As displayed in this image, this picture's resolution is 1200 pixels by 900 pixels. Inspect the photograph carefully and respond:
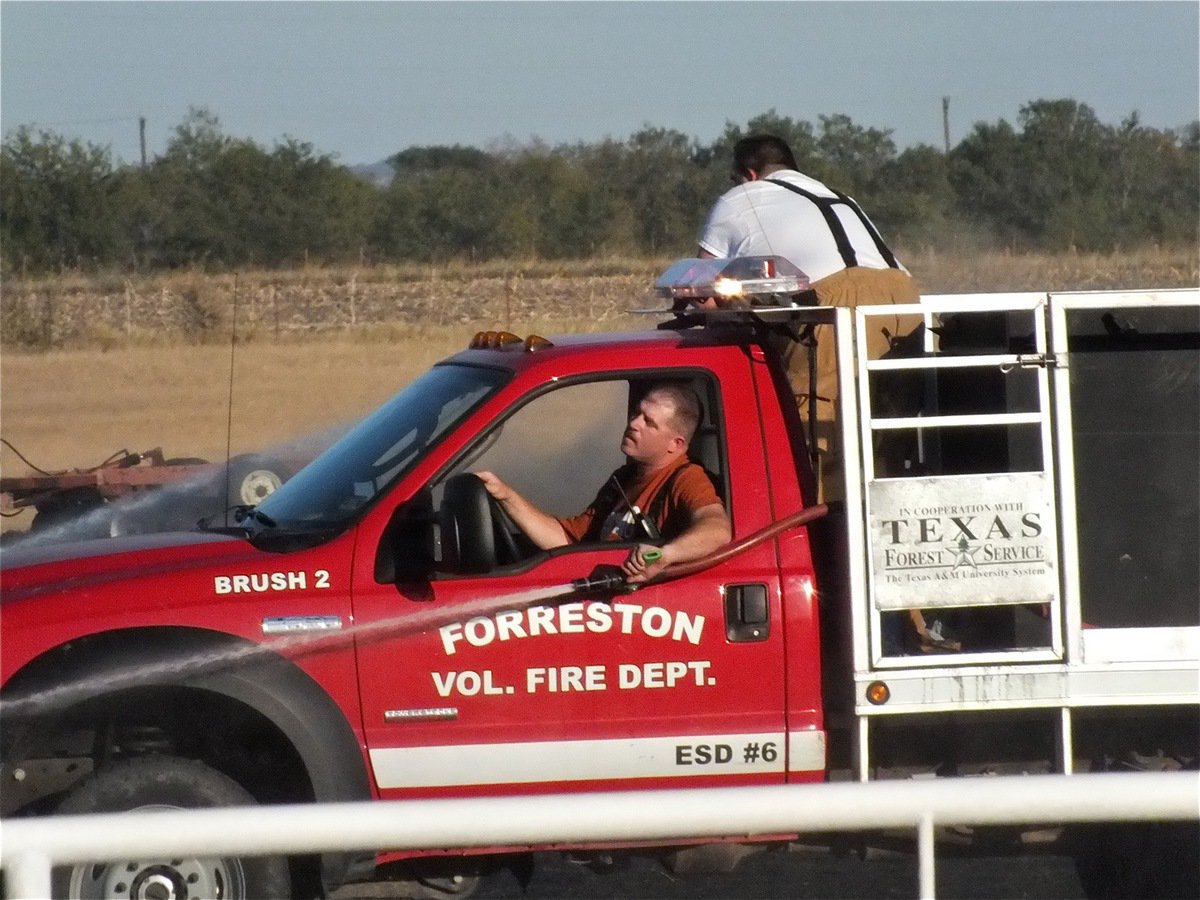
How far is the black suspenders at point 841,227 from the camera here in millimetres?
5871

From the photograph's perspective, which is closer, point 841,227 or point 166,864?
point 166,864

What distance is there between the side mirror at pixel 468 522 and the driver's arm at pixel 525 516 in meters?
0.37

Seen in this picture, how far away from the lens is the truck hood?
15.7 feet

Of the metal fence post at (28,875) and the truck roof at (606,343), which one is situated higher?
the truck roof at (606,343)

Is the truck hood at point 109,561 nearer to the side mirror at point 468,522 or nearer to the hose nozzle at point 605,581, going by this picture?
the side mirror at point 468,522

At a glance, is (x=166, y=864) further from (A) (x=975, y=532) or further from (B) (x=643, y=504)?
(A) (x=975, y=532)

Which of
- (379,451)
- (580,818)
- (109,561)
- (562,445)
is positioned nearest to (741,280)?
(379,451)

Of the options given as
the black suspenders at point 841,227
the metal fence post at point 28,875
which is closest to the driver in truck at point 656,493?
the black suspenders at point 841,227

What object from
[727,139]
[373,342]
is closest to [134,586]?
[373,342]

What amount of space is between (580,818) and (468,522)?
2187 mm

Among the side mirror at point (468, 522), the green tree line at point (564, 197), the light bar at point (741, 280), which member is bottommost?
the side mirror at point (468, 522)

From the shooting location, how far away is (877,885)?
6.27 meters

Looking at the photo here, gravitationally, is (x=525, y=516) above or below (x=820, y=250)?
below

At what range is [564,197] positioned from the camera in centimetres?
4000
